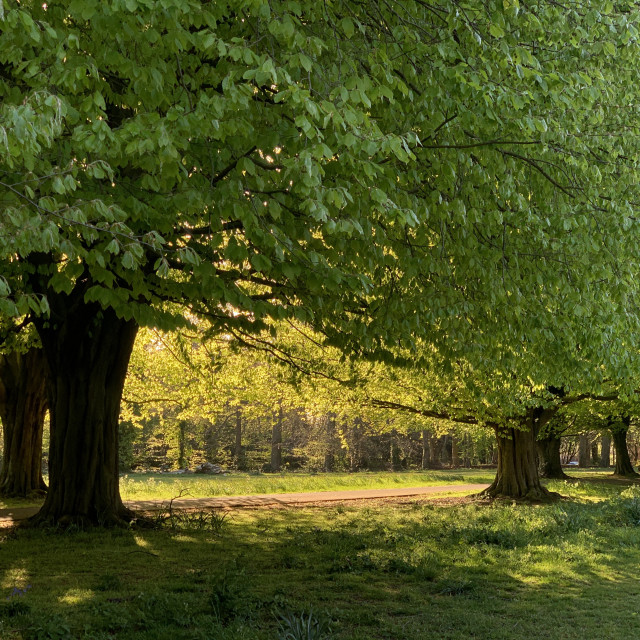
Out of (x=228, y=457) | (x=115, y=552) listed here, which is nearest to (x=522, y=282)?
(x=115, y=552)

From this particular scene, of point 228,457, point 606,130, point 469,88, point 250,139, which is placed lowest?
point 228,457

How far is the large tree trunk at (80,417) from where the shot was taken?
1235 cm

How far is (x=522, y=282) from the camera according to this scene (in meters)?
9.08

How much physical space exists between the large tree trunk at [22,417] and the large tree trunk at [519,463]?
14968mm

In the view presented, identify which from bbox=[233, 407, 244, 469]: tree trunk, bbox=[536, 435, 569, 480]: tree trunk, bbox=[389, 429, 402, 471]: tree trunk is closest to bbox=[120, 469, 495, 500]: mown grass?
bbox=[536, 435, 569, 480]: tree trunk

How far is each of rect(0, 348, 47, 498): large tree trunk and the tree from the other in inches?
320

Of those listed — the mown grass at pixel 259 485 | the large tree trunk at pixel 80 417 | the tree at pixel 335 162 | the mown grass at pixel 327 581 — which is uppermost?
the tree at pixel 335 162

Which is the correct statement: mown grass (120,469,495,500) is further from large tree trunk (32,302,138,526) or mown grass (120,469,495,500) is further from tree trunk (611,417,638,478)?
tree trunk (611,417,638,478)

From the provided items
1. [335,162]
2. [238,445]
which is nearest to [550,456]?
[238,445]

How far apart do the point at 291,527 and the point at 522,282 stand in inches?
331

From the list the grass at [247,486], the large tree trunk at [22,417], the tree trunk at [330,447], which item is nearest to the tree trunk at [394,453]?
the tree trunk at [330,447]

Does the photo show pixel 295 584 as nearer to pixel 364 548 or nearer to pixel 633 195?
pixel 364 548

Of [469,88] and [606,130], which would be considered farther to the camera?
[606,130]

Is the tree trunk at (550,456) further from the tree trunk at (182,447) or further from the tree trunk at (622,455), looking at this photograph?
the tree trunk at (182,447)
